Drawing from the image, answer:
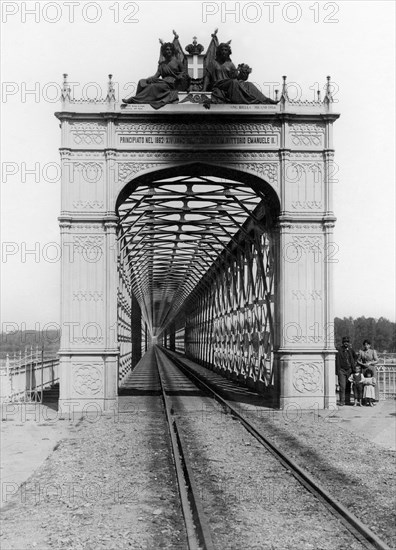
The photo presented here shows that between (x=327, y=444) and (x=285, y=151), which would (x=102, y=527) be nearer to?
(x=327, y=444)

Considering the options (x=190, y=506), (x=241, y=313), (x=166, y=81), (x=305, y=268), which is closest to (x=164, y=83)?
(x=166, y=81)

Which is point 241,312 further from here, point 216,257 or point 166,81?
point 166,81

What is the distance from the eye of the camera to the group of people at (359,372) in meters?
15.8

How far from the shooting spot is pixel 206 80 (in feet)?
51.0

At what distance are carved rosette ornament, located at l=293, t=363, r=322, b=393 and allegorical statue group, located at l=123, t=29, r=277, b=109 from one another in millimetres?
5790

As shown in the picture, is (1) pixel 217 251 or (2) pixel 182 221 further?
(1) pixel 217 251

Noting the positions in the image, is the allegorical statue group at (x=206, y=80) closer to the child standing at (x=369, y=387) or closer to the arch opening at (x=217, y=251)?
the arch opening at (x=217, y=251)

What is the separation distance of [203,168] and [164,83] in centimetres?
200

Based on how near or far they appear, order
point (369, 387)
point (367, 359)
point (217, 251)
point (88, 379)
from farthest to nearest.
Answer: point (217, 251), point (367, 359), point (369, 387), point (88, 379)

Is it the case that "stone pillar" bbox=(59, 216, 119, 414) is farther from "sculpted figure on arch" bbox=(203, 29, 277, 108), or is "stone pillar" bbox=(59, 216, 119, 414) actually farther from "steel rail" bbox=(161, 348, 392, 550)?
"steel rail" bbox=(161, 348, 392, 550)

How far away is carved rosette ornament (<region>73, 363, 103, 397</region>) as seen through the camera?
14805mm

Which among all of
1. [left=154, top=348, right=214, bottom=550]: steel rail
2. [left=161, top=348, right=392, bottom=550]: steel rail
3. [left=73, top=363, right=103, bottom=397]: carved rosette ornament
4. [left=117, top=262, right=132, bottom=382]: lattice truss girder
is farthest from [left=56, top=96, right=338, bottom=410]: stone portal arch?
[left=117, top=262, right=132, bottom=382]: lattice truss girder

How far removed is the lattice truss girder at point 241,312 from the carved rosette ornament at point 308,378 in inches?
66.2

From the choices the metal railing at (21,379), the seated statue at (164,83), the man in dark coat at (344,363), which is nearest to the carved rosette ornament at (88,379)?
the metal railing at (21,379)
